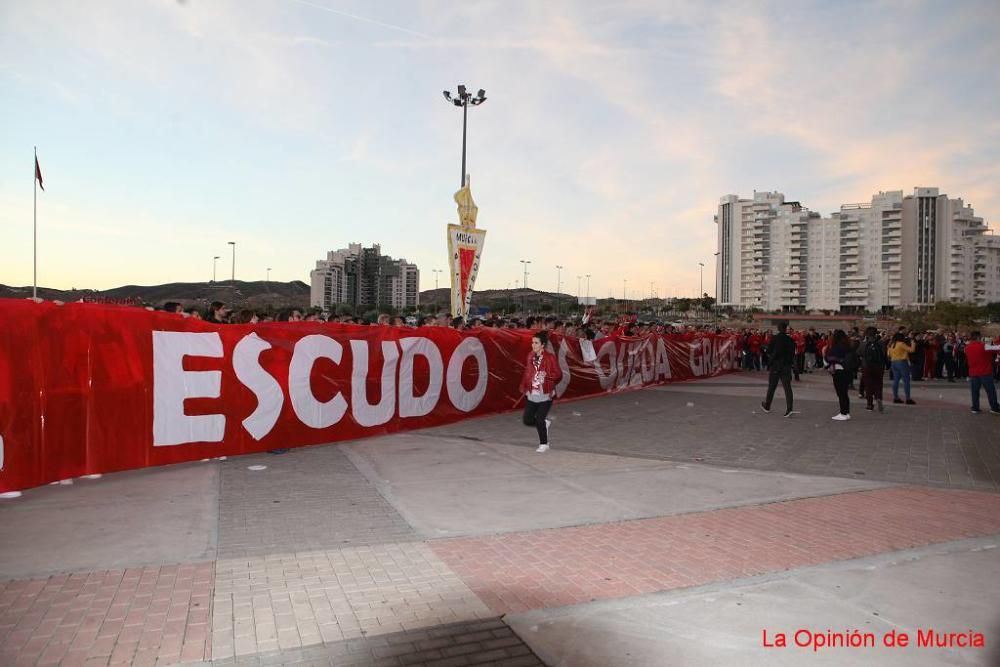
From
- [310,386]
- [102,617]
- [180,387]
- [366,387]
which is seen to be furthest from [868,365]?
[102,617]

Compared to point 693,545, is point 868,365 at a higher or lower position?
higher

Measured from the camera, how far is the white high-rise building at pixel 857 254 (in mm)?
148750

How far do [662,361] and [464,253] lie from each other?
751cm

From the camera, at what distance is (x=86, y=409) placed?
7438 millimetres

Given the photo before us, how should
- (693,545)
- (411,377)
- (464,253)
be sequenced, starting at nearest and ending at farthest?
(693,545) → (411,377) → (464,253)

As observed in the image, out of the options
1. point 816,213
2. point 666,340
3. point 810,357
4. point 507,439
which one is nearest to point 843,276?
point 816,213

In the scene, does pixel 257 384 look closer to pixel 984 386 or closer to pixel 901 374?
pixel 984 386

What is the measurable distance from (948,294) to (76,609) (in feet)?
589

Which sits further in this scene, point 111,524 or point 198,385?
point 198,385

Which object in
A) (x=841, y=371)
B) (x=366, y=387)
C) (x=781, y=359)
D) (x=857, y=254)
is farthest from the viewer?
(x=857, y=254)

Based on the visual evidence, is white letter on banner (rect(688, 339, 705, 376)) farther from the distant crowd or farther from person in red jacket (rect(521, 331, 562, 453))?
person in red jacket (rect(521, 331, 562, 453))

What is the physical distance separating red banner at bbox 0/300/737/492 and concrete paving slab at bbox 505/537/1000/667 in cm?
591

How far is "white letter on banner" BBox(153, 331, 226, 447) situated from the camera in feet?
26.9

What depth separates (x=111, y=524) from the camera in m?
5.77
